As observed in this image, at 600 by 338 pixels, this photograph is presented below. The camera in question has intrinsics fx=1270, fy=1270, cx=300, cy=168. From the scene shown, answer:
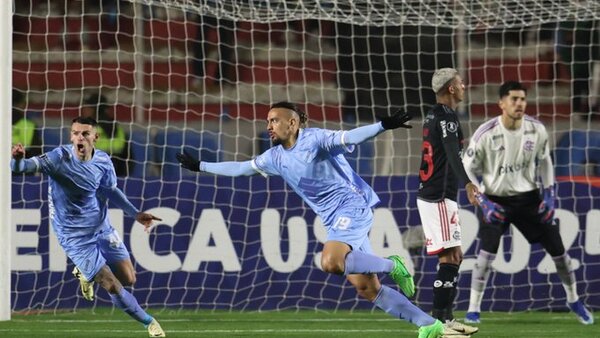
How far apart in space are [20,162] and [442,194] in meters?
3.00

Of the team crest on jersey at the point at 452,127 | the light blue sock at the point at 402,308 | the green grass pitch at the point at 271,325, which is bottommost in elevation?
the green grass pitch at the point at 271,325

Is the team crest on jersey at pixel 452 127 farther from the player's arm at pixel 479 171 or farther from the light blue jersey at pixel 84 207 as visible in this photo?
the light blue jersey at pixel 84 207

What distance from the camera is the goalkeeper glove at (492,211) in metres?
10.3

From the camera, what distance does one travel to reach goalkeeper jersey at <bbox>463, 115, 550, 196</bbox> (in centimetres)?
1017

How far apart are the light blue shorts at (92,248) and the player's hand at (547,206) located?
3335mm

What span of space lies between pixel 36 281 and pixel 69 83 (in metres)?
4.03

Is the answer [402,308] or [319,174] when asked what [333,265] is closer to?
[402,308]

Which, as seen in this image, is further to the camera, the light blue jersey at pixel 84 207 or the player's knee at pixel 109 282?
the light blue jersey at pixel 84 207

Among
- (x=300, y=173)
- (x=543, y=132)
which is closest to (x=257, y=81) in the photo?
(x=543, y=132)

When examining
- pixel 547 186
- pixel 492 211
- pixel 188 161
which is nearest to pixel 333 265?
pixel 188 161

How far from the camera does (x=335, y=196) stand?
8250 mm

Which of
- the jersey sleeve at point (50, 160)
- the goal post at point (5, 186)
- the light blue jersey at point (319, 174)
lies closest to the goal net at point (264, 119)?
the goal post at point (5, 186)

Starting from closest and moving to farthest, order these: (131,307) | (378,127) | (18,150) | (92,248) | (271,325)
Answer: (378,127), (18,150), (131,307), (92,248), (271,325)

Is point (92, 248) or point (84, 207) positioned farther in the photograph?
point (84, 207)
